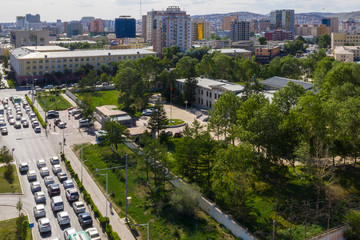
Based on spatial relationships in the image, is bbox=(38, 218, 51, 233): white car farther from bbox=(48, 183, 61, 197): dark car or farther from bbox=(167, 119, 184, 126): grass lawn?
bbox=(167, 119, 184, 126): grass lawn

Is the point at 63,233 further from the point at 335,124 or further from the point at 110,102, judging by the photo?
the point at 110,102

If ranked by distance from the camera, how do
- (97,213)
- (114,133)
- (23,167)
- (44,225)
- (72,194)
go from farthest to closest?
(114,133)
(23,167)
(72,194)
(97,213)
(44,225)

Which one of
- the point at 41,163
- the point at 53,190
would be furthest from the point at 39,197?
the point at 41,163

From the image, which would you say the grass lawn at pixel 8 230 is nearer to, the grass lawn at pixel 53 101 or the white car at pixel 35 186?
the white car at pixel 35 186

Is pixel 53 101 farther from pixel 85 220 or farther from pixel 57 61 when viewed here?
pixel 85 220

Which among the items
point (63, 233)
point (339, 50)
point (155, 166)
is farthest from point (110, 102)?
point (339, 50)

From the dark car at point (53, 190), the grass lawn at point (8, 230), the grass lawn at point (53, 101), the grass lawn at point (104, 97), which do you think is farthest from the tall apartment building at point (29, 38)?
the grass lawn at point (8, 230)
